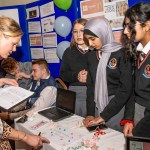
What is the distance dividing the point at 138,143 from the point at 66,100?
1.28 m

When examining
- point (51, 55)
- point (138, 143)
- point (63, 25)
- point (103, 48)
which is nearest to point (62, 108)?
point (103, 48)

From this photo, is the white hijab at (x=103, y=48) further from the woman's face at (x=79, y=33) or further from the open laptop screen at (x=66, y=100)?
the woman's face at (x=79, y=33)

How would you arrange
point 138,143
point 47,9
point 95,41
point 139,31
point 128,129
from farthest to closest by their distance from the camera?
point 47,9, point 95,41, point 128,129, point 139,31, point 138,143

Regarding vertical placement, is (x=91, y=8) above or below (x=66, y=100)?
above

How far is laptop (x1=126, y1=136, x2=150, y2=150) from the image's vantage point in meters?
Result: 0.79

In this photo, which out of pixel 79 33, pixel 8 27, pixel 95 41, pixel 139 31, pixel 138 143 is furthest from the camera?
pixel 79 33

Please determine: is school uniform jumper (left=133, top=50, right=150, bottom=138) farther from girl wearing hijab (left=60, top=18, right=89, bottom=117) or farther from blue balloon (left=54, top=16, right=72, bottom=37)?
blue balloon (left=54, top=16, right=72, bottom=37)

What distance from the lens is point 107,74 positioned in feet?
5.58

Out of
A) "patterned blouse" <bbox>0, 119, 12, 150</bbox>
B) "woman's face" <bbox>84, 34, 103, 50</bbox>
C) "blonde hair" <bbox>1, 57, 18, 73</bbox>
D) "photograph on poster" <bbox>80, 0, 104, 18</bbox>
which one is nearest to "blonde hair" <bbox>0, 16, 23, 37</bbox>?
"patterned blouse" <bbox>0, 119, 12, 150</bbox>

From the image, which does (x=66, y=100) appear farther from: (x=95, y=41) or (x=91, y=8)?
(x=91, y=8)

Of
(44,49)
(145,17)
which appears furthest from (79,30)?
(44,49)

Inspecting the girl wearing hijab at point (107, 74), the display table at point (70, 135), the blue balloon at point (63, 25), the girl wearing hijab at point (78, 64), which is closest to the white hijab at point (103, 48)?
the girl wearing hijab at point (107, 74)

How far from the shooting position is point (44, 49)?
356cm

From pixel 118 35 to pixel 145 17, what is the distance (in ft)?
3.24
